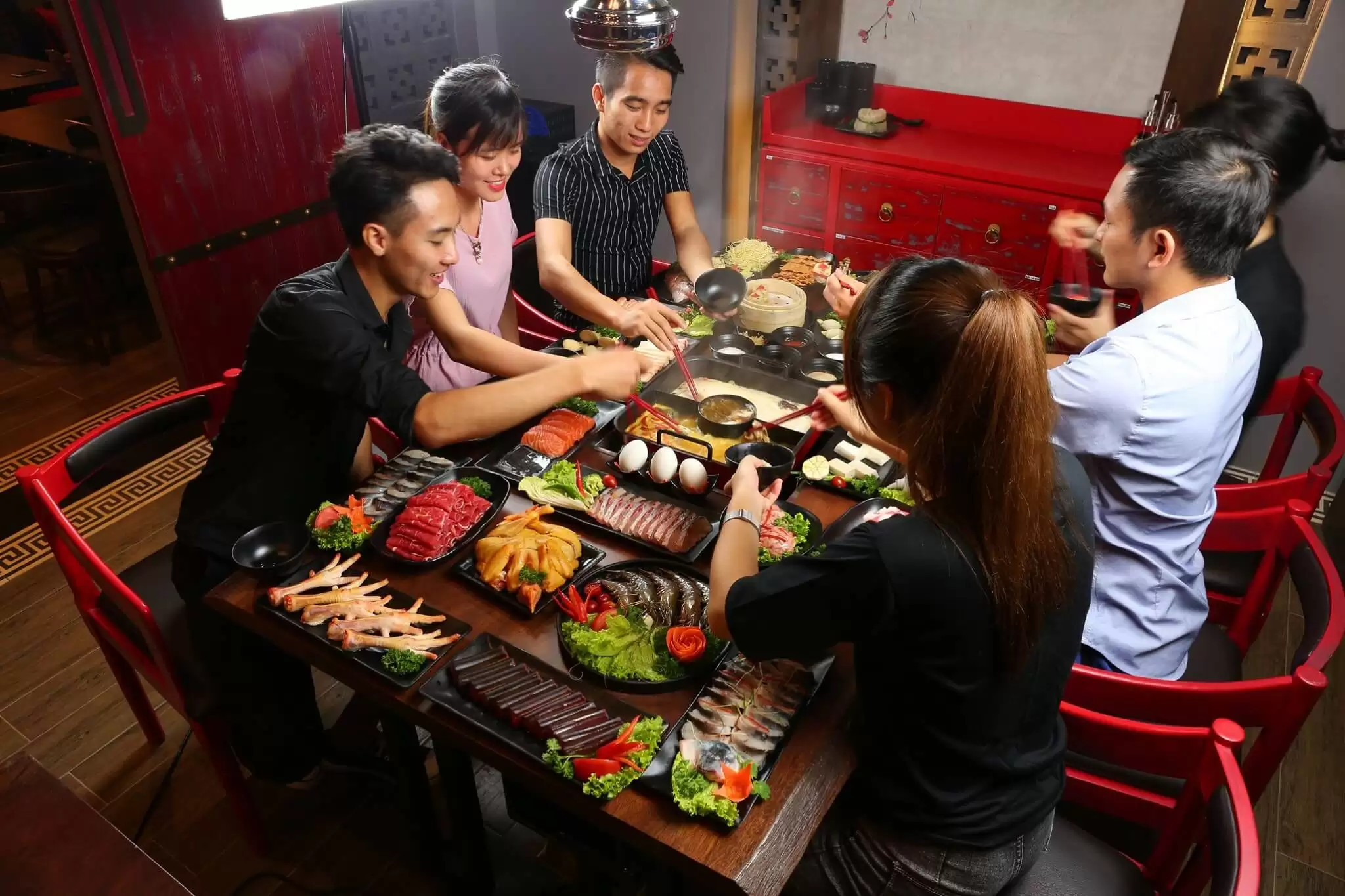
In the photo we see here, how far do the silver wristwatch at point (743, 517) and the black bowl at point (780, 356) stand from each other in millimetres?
956

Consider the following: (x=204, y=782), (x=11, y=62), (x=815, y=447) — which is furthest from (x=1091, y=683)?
(x=11, y=62)

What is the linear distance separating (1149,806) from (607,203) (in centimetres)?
267

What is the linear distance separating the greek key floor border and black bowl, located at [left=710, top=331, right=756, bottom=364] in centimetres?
259

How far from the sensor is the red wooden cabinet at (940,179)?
13.7 feet

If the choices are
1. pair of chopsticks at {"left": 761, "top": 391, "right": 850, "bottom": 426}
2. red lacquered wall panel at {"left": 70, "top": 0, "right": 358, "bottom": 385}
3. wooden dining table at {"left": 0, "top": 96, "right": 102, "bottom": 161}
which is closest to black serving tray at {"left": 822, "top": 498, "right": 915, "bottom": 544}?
pair of chopsticks at {"left": 761, "top": 391, "right": 850, "bottom": 426}

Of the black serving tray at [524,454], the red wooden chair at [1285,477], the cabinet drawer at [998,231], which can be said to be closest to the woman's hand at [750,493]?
the black serving tray at [524,454]

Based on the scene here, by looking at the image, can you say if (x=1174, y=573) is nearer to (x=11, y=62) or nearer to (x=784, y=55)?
(x=784, y=55)

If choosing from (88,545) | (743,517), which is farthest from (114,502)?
(743,517)

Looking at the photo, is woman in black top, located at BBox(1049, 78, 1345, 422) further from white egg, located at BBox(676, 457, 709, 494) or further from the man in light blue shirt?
white egg, located at BBox(676, 457, 709, 494)

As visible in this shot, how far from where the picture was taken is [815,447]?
240 cm

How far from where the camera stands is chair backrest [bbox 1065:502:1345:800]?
1.64 m

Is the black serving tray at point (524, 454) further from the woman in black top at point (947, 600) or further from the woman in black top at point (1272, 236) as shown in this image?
the woman in black top at point (1272, 236)

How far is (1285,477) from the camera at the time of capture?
257 cm

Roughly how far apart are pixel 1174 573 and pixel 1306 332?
236cm
